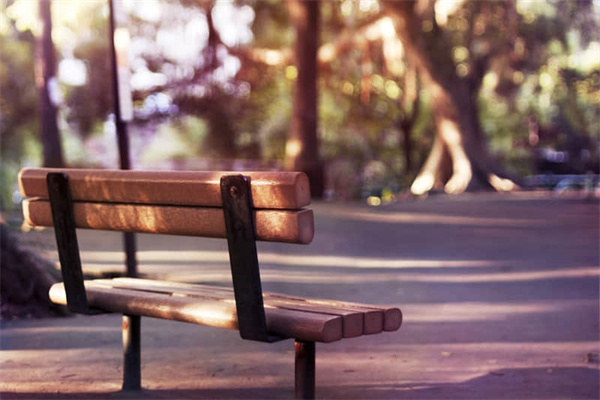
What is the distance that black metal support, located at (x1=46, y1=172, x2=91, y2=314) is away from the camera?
469cm

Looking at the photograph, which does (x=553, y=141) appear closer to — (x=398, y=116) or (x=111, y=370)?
(x=398, y=116)

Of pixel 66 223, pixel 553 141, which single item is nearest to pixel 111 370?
pixel 66 223

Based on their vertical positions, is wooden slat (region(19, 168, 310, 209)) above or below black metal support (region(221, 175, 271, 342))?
above

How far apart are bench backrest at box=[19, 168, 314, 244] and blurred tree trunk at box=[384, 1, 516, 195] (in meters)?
17.8

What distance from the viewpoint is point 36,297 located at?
23.5ft

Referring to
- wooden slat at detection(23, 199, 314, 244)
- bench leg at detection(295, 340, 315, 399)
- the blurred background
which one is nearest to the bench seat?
bench leg at detection(295, 340, 315, 399)

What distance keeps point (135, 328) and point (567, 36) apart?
28.6m

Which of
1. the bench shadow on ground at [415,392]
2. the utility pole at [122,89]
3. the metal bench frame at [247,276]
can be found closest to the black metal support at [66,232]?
the bench shadow on ground at [415,392]

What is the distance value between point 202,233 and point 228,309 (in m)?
0.33

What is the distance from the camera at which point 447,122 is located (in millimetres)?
23531

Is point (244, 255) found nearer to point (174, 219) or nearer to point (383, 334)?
point (174, 219)

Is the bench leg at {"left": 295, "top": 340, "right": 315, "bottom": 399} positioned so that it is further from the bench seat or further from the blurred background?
the blurred background

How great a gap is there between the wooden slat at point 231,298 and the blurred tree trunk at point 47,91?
15.6 m

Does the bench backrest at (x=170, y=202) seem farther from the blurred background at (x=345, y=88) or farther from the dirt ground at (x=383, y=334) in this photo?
the blurred background at (x=345, y=88)
